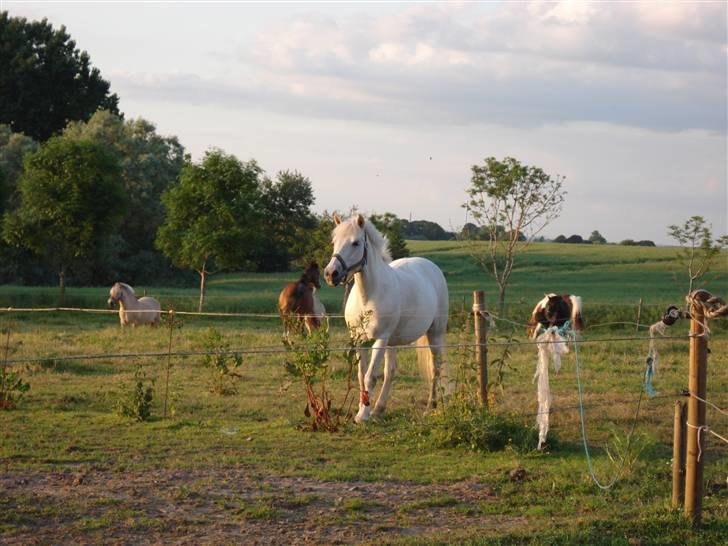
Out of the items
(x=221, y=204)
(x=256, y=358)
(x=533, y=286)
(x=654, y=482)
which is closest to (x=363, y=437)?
(x=654, y=482)

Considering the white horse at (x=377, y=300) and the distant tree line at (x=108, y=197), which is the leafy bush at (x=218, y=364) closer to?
the white horse at (x=377, y=300)

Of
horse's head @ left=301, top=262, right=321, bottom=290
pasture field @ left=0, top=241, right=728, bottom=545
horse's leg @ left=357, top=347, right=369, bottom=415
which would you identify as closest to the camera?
pasture field @ left=0, top=241, right=728, bottom=545

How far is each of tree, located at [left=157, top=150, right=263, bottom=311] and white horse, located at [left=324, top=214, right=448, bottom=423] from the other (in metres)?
21.5

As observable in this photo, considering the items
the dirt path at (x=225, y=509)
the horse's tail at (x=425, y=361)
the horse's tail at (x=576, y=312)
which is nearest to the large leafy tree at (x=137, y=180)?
the horse's tail at (x=576, y=312)

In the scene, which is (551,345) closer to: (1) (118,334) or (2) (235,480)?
(2) (235,480)

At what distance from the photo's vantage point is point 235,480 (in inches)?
288

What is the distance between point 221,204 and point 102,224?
414 centimetres

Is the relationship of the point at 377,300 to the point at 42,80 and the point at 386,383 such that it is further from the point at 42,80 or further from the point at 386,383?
the point at 42,80

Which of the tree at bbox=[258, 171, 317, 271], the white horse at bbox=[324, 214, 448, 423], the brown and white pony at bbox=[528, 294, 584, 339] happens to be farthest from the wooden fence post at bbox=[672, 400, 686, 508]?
the tree at bbox=[258, 171, 317, 271]

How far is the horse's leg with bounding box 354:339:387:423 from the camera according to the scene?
32.2 ft

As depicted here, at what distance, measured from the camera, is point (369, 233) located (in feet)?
33.2

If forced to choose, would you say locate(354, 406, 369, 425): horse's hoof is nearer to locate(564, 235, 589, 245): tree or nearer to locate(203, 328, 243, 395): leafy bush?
locate(203, 328, 243, 395): leafy bush

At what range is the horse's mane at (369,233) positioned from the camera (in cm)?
981

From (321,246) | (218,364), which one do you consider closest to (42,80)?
(321,246)
